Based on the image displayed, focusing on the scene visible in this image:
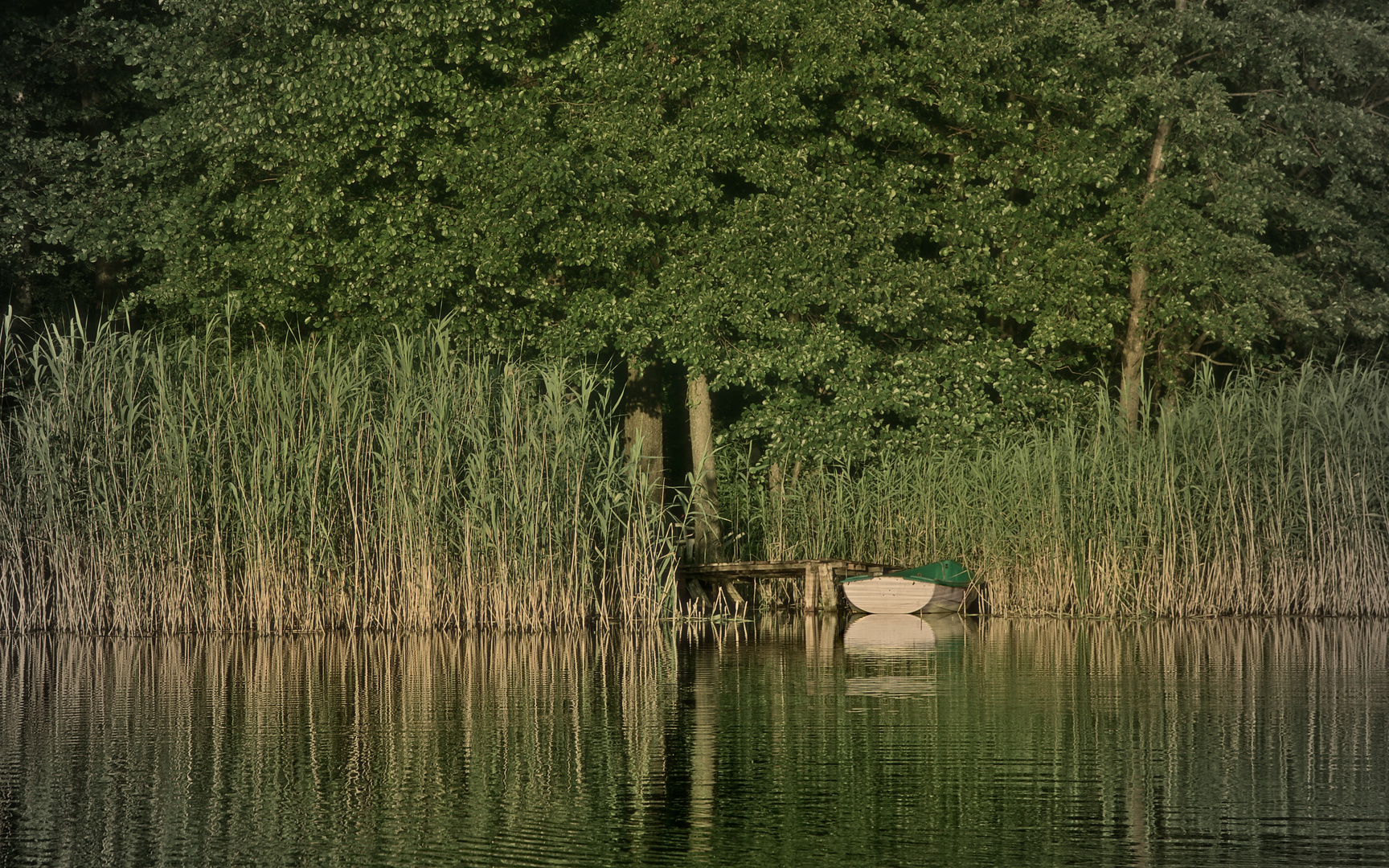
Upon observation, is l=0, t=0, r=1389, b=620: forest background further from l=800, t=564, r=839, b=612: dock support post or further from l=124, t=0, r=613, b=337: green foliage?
l=800, t=564, r=839, b=612: dock support post

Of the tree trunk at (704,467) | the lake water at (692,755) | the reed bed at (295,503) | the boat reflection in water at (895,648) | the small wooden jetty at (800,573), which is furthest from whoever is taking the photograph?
the tree trunk at (704,467)

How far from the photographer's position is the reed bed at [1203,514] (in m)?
16.2

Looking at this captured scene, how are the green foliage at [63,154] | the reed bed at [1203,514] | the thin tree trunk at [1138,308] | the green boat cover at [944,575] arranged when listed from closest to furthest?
1. the reed bed at [1203,514]
2. the green boat cover at [944,575]
3. the green foliage at [63,154]
4. the thin tree trunk at [1138,308]

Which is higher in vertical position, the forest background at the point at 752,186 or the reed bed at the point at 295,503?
the forest background at the point at 752,186

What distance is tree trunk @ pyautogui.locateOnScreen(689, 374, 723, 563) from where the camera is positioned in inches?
765

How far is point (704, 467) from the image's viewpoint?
720 inches

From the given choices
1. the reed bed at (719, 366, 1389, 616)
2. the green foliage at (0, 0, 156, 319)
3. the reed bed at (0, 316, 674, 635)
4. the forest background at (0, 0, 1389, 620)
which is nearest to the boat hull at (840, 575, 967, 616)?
the reed bed at (719, 366, 1389, 616)

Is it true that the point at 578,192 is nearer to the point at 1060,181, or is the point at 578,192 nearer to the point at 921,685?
the point at 1060,181

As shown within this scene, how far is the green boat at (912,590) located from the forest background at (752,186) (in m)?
2.39

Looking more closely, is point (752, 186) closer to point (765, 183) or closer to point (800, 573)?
point (765, 183)

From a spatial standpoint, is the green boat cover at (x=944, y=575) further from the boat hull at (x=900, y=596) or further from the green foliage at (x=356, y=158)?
the green foliage at (x=356, y=158)

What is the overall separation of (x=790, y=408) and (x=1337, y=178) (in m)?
8.38

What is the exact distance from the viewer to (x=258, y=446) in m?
14.6

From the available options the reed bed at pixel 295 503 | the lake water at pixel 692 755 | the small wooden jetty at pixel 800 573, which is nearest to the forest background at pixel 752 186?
the small wooden jetty at pixel 800 573
